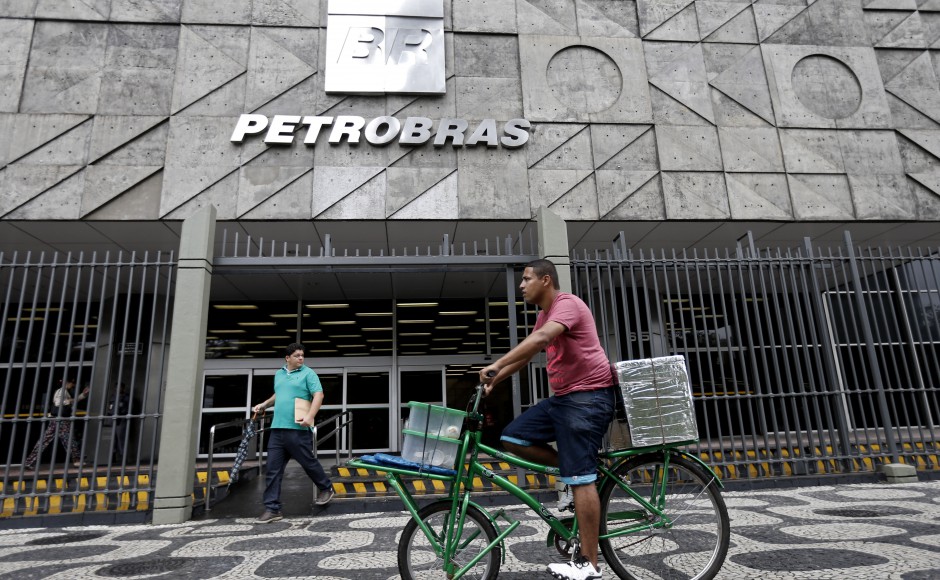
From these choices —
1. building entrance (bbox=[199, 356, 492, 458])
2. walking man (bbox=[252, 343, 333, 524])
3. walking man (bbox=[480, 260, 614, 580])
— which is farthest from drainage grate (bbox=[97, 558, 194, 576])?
building entrance (bbox=[199, 356, 492, 458])

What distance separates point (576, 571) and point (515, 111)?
339 inches

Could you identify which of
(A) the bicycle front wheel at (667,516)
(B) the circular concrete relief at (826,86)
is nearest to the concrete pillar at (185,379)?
(A) the bicycle front wheel at (667,516)

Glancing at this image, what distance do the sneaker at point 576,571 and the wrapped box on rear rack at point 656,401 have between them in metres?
0.69

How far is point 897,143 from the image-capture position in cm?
1034

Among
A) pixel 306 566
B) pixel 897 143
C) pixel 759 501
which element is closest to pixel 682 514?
pixel 306 566

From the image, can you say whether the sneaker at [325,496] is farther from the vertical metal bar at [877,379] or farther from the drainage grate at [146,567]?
the vertical metal bar at [877,379]

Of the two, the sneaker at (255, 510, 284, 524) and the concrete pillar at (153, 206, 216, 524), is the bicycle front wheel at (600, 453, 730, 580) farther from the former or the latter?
the concrete pillar at (153, 206, 216, 524)

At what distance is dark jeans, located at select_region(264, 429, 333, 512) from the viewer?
5.79 meters

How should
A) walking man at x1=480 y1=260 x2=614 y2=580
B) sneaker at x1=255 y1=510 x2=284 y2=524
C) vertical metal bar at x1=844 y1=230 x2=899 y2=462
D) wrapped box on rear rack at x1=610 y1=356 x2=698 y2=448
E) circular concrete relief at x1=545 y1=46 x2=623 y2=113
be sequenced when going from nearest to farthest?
walking man at x1=480 y1=260 x2=614 y2=580 < wrapped box on rear rack at x1=610 y1=356 x2=698 y2=448 < sneaker at x1=255 y1=510 x2=284 y2=524 < vertical metal bar at x1=844 y1=230 x2=899 y2=462 < circular concrete relief at x1=545 y1=46 x2=623 y2=113

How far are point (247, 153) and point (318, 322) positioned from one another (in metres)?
5.50

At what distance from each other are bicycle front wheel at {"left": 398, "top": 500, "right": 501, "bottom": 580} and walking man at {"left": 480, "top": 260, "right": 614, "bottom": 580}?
35cm

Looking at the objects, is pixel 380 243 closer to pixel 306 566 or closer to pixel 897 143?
pixel 306 566

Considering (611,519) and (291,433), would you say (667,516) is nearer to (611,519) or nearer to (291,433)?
(611,519)

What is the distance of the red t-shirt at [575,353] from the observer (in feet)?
10.2
